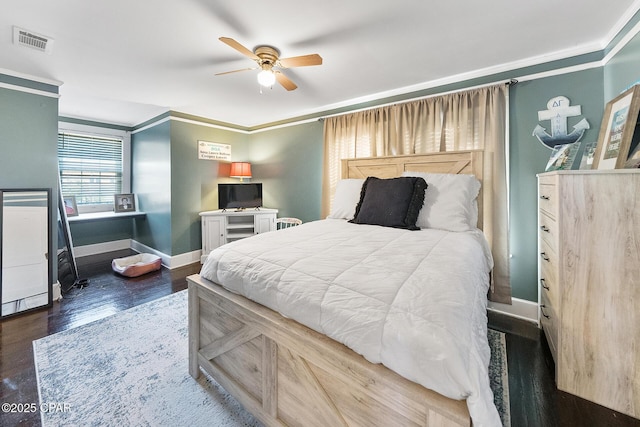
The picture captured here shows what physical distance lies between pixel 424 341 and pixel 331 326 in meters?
0.34

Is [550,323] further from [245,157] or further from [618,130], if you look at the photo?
[245,157]

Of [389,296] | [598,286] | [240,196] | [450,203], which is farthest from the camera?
[240,196]

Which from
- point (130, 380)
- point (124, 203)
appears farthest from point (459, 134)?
point (124, 203)

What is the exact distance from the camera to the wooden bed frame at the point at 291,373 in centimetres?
78

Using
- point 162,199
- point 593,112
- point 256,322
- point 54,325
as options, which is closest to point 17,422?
point 54,325

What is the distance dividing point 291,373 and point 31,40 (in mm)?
3041

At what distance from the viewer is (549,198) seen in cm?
175

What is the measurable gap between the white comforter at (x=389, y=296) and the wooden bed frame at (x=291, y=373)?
4 centimetres

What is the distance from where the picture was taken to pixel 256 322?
1.21 metres

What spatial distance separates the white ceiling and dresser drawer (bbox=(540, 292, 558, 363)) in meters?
2.01

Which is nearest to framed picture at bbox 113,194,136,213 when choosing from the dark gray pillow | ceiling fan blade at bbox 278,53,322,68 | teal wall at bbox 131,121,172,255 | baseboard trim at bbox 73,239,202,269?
teal wall at bbox 131,121,172,255

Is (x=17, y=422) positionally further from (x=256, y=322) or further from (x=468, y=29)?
(x=468, y=29)

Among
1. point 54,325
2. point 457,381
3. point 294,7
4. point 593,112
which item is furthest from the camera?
point 54,325

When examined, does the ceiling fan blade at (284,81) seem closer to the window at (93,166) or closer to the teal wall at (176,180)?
the teal wall at (176,180)
